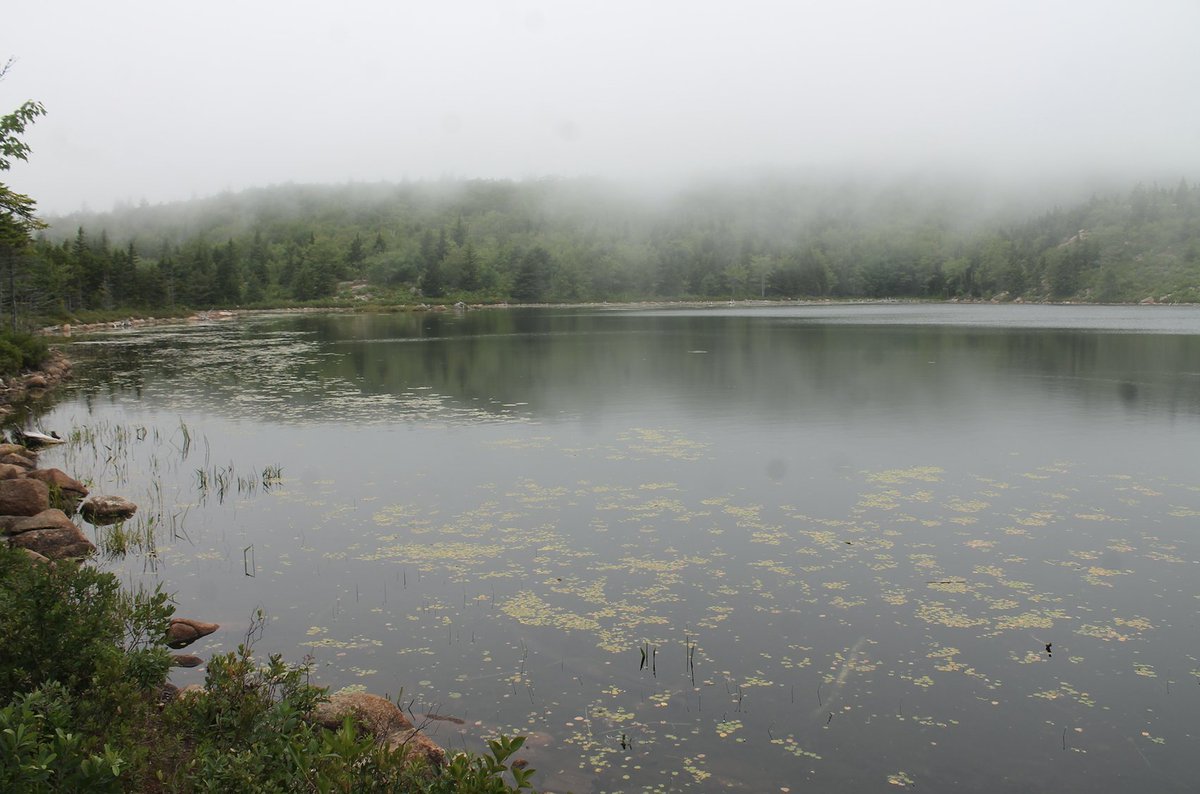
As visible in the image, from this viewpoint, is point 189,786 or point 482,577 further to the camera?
point 482,577

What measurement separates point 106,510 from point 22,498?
184 cm

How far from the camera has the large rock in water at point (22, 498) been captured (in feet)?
55.5

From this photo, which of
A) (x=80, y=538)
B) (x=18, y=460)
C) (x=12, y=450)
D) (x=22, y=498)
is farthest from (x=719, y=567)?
(x=12, y=450)

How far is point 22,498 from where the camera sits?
1720 centimetres

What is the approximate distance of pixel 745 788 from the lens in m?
8.58

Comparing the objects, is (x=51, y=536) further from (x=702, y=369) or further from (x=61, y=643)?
(x=702, y=369)

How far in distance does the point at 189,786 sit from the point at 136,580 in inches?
383

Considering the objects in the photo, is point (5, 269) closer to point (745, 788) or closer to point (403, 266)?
point (745, 788)

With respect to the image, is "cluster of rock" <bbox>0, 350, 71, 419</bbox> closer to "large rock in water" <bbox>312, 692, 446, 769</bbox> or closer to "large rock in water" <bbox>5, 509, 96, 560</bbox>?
"large rock in water" <bbox>5, 509, 96, 560</bbox>

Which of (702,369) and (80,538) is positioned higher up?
(702,369)

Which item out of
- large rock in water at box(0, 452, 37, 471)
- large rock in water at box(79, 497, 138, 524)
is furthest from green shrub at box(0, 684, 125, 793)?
large rock in water at box(0, 452, 37, 471)

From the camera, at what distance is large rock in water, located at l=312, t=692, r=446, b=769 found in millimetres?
8552

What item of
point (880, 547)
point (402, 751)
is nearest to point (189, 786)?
point (402, 751)

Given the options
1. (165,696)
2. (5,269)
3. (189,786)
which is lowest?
(165,696)
